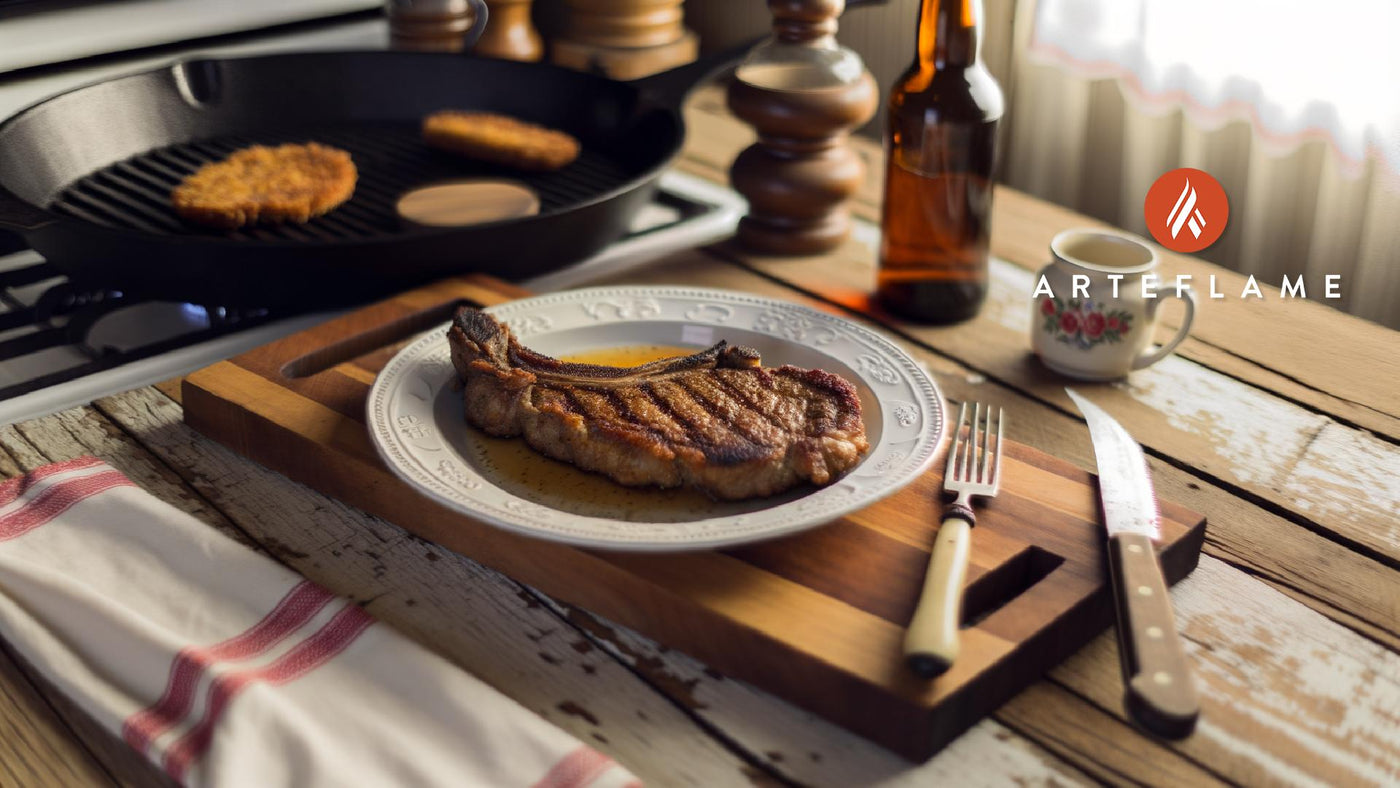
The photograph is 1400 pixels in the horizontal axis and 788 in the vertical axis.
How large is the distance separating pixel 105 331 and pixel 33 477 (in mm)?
398

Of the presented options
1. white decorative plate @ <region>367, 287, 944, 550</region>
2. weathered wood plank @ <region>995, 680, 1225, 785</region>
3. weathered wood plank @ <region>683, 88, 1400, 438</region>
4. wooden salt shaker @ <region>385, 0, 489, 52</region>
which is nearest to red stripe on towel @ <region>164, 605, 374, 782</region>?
white decorative plate @ <region>367, 287, 944, 550</region>

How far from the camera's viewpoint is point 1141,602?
75 centimetres

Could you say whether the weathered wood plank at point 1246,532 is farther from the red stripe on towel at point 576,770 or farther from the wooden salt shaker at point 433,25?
the wooden salt shaker at point 433,25

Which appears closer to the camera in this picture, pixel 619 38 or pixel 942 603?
pixel 942 603

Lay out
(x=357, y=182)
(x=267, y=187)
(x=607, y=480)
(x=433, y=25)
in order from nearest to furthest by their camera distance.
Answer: (x=607, y=480) < (x=267, y=187) < (x=357, y=182) < (x=433, y=25)

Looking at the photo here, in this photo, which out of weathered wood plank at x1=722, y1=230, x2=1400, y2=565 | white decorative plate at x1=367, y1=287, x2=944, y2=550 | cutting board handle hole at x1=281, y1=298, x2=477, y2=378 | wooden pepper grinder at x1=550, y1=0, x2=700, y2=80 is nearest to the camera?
white decorative plate at x1=367, y1=287, x2=944, y2=550

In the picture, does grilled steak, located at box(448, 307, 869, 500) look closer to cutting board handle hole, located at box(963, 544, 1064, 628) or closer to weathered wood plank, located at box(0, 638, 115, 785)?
cutting board handle hole, located at box(963, 544, 1064, 628)

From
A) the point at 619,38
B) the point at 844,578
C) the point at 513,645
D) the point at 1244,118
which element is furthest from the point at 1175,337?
the point at 619,38

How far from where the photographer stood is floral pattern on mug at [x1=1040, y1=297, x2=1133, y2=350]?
45.2 inches

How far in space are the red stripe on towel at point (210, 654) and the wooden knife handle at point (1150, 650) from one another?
1.77 feet

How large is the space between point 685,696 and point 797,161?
83cm

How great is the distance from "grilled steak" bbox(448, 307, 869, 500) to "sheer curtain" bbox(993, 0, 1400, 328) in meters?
1.27

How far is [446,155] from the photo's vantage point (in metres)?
1.62

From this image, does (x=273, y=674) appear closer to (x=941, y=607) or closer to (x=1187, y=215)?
(x=941, y=607)
